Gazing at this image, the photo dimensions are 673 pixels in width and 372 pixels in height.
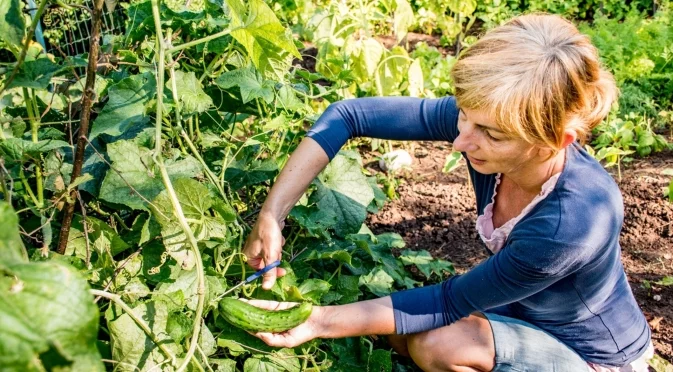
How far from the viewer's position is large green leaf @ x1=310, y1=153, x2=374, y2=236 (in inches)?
89.7

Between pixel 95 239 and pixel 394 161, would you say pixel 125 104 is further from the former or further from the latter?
pixel 394 161

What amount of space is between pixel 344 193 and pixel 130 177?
72cm

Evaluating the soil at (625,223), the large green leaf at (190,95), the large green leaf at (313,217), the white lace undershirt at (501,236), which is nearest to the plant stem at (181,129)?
the large green leaf at (190,95)

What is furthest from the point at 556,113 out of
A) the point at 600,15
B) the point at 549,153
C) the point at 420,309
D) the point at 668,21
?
the point at 600,15

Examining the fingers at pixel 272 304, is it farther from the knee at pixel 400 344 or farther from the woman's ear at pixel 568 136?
the woman's ear at pixel 568 136

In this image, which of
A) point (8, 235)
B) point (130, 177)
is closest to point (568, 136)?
point (130, 177)

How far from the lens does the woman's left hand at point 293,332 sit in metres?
1.91

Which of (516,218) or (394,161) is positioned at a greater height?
(516,218)

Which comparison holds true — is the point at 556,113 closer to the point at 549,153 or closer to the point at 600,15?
the point at 549,153

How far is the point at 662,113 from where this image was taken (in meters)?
Result: 3.97

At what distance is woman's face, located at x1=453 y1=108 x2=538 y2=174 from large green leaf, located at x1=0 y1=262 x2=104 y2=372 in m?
1.23

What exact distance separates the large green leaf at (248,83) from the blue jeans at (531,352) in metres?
0.98

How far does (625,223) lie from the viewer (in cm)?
315

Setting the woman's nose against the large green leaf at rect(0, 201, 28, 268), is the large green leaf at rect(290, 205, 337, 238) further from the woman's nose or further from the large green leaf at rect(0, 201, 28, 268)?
the large green leaf at rect(0, 201, 28, 268)
